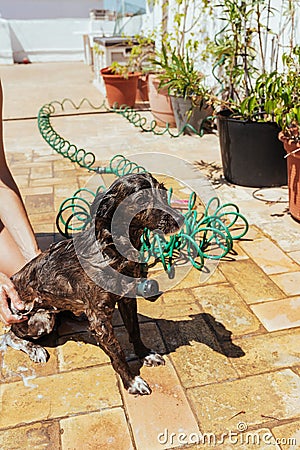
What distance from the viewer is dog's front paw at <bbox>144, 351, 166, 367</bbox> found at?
97.0 inches

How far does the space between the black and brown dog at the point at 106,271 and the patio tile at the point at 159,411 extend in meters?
0.06

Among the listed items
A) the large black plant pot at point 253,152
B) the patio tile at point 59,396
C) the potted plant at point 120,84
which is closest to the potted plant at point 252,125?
the large black plant pot at point 253,152

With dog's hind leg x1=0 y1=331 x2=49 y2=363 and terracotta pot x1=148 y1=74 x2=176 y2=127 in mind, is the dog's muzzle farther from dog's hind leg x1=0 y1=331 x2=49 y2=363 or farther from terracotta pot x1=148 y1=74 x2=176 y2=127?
terracotta pot x1=148 y1=74 x2=176 y2=127

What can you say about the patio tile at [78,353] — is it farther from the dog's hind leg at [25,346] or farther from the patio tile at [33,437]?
the patio tile at [33,437]

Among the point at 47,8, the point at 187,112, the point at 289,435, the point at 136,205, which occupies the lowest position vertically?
the point at 289,435

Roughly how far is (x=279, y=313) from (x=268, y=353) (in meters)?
0.42

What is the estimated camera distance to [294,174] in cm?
400

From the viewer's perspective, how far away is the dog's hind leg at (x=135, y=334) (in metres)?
2.38

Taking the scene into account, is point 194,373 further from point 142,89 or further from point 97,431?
point 142,89

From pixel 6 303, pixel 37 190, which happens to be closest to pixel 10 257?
pixel 6 303

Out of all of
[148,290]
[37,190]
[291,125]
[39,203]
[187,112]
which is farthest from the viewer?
[187,112]

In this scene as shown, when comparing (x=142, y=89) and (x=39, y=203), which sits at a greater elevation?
(x=142, y=89)

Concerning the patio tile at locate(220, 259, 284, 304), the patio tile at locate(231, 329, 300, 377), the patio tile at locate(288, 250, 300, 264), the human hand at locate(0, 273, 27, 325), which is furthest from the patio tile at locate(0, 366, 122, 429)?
the patio tile at locate(288, 250, 300, 264)

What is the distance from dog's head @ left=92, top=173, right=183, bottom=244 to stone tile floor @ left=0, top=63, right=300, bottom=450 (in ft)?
3.03
